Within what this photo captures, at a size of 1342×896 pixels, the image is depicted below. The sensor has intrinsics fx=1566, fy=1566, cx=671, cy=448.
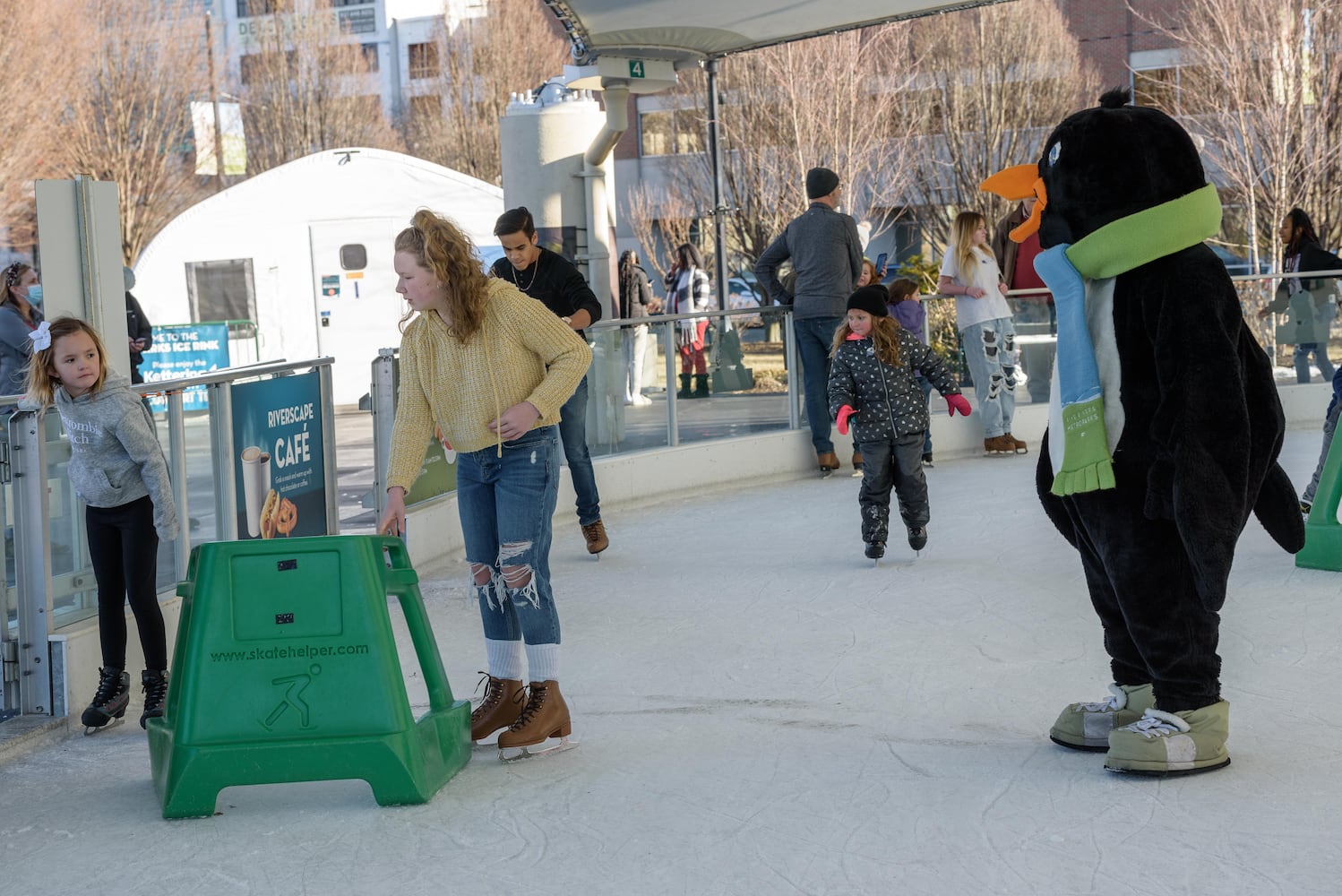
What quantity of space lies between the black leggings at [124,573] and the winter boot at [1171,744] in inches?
118

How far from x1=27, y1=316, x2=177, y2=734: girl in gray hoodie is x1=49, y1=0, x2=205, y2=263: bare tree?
27357 millimetres

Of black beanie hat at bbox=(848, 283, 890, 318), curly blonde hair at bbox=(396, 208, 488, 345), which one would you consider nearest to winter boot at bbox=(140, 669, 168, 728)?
curly blonde hair at bbox=(396, 208, 488, 345)

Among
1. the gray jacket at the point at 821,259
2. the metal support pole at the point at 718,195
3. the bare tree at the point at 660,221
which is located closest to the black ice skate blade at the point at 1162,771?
the gray jacket at the point at 821,259

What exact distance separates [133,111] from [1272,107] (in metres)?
22.2

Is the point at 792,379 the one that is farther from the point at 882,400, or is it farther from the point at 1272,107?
the point at 1272,107

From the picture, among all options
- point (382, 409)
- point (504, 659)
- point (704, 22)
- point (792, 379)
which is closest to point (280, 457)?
point (382, 409)

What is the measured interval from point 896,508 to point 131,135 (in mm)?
27507

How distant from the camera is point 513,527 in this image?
436cm

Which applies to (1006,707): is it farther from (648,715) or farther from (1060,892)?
(1060,892)

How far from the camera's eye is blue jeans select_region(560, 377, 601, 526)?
7562 mm

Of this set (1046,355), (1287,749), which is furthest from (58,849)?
(1046,355)

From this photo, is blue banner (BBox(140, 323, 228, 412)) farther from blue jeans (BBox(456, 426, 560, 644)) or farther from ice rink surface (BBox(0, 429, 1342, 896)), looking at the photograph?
blue jeans (BBox(456, 426, 560, 644))

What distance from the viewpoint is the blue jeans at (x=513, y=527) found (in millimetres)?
4359

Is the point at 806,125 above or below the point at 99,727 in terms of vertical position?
above
